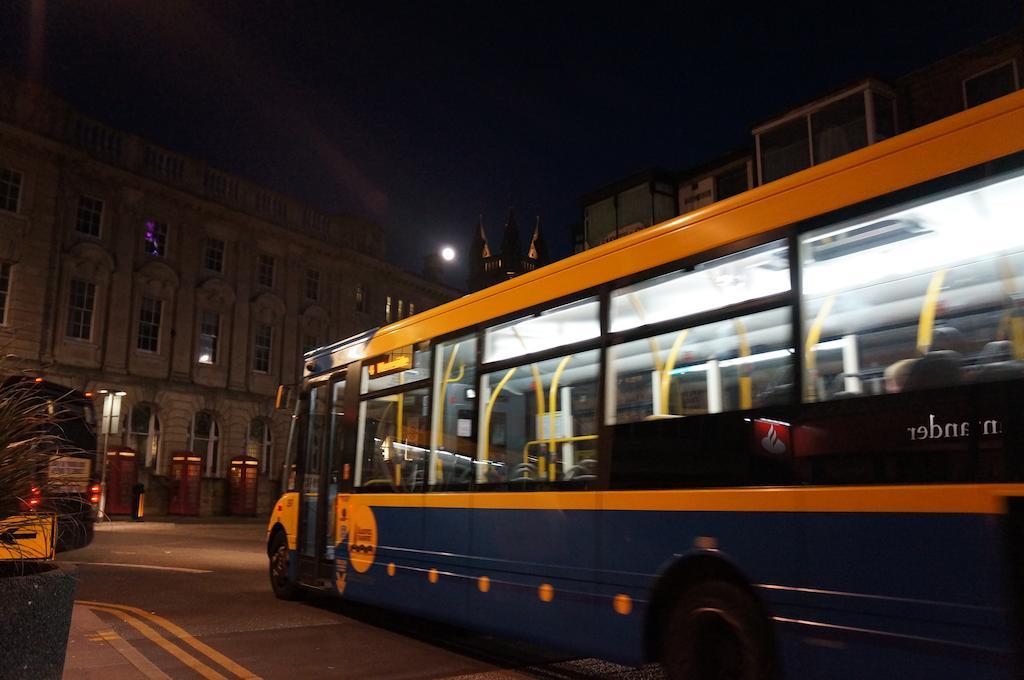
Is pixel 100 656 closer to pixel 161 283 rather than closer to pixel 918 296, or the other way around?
pixel 918 296

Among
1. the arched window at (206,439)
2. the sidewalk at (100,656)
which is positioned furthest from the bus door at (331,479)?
the arched window at (206,439)

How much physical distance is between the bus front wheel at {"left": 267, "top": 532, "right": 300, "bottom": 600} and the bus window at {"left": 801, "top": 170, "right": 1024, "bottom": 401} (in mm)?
7553

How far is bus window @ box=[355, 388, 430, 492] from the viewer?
25.5 feet

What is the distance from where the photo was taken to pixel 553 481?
608 cm

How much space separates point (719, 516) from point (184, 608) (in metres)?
6.94

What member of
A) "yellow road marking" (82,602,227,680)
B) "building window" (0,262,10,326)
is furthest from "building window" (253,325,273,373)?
"yellow road marking" (82,602,227,680)

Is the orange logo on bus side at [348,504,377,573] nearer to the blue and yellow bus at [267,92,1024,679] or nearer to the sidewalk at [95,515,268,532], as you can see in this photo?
the blue and yellow bus at [267,92,1024,679]

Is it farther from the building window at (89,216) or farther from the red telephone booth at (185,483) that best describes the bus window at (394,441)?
the building window at (89,216)

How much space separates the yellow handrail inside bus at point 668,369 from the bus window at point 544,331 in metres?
0.77

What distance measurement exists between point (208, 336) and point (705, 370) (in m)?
35.0

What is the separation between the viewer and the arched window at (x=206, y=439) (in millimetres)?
35562

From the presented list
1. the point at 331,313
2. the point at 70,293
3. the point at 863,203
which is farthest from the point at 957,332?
the point at 331,313

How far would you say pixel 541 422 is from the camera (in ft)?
20.9

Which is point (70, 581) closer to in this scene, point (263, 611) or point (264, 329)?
point (263, 611)
